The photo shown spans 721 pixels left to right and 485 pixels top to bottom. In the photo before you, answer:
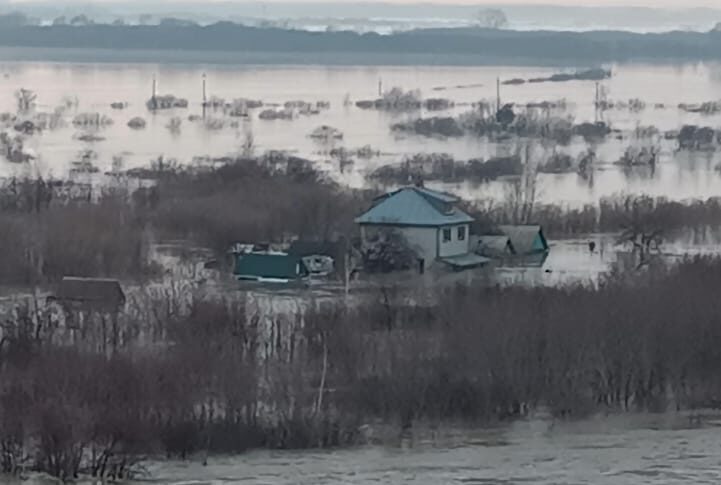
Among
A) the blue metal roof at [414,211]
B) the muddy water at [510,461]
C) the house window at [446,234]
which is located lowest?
the muddy water at [510,461]

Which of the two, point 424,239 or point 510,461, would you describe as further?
point 424,239

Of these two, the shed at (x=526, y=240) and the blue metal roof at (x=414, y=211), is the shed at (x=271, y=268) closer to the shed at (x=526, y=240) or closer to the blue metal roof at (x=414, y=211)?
the blue metal roof at (x=414, y=211)

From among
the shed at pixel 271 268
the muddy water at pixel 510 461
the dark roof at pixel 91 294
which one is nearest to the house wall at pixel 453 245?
the shed at pixel 271 268

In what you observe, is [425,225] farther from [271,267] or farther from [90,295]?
[90,295]

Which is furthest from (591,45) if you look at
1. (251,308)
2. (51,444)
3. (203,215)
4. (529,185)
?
(51,444)

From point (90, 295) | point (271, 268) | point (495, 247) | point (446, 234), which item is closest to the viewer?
point (90, 295)

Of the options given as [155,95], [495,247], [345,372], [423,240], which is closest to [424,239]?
[423,240]

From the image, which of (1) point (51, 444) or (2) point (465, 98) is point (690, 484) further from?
(2) point (465, 98)

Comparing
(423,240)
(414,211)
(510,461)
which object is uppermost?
(414,211)
